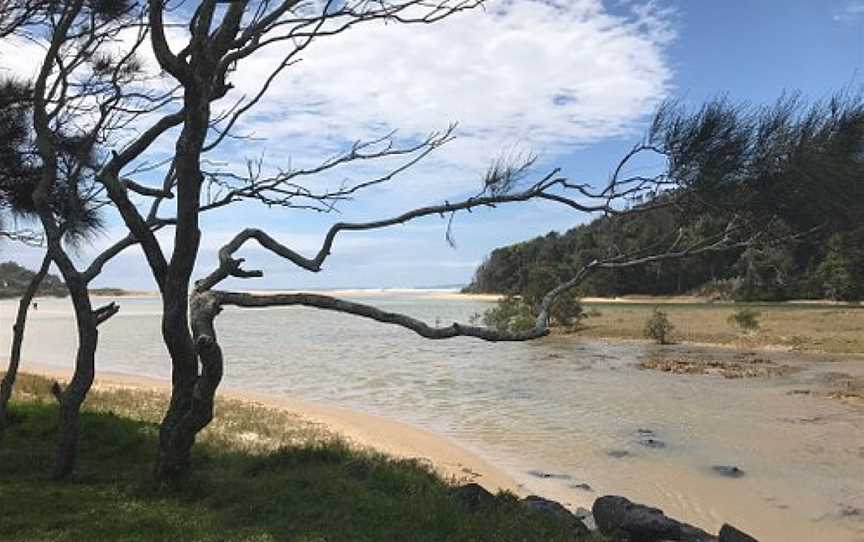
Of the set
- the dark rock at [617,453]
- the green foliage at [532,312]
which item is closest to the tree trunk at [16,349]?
the dark rock at [617,453]

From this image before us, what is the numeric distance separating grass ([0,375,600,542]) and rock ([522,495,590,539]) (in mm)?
224

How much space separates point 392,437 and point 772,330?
32011 millimetres

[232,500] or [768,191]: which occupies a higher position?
[768,191]

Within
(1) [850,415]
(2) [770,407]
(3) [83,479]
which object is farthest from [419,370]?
(3) [83,479]

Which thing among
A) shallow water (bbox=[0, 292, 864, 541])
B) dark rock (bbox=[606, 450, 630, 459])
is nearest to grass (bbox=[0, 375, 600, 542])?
shallow water (bbox=[0, 292, 864, 541])

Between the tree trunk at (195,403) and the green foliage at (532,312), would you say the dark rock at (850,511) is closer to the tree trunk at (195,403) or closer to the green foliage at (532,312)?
the tree trunk at (195,403)

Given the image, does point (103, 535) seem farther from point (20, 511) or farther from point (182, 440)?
point (182, 440)

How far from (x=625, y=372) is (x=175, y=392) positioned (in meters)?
22.3

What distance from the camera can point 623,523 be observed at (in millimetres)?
7844

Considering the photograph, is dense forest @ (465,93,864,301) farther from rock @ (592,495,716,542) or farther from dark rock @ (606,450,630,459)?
dark rock @ (606,450,630,459)

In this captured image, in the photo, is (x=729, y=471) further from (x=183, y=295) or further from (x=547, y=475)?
(x=183, y=295)

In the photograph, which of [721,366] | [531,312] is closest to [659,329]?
[531,312]

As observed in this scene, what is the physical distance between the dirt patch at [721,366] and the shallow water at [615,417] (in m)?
0.83

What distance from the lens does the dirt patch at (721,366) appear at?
26.3 metres
